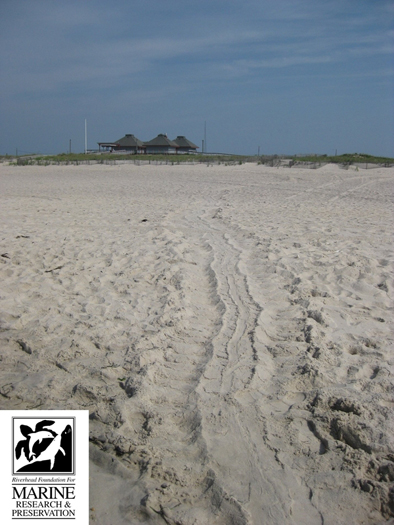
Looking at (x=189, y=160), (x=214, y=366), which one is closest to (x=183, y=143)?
(x=189, y=160)

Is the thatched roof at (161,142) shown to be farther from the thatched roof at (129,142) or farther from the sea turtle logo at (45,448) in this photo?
the sea turtle logo at (45,448)

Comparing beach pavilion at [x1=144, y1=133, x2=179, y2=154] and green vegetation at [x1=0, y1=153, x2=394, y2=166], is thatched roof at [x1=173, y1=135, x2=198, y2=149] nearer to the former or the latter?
beach pavilion at [x1=144, y1=133, x2=179, y2=154]

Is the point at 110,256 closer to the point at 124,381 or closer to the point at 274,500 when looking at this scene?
the point at 124,381

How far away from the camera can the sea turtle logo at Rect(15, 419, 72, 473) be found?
6.75 feet

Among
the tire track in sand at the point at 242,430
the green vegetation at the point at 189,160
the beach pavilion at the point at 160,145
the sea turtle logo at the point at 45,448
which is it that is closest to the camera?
the tire track in sand at the point at 242,430

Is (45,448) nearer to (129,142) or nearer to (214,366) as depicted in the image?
(214,366)

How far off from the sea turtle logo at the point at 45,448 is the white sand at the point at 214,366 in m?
0.14

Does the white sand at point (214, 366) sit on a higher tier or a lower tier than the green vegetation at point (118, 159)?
lower

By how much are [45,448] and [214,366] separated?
3.77 ft

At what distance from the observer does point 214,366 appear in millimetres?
2869

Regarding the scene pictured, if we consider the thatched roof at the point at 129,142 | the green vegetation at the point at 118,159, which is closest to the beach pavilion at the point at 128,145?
the thatched roof at the point at 129,142

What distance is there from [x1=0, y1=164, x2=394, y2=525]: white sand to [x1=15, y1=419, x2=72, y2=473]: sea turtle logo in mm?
136

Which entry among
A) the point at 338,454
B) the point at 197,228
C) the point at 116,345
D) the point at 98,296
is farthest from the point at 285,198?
the point at 338,454

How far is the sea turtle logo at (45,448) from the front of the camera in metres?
2.06
